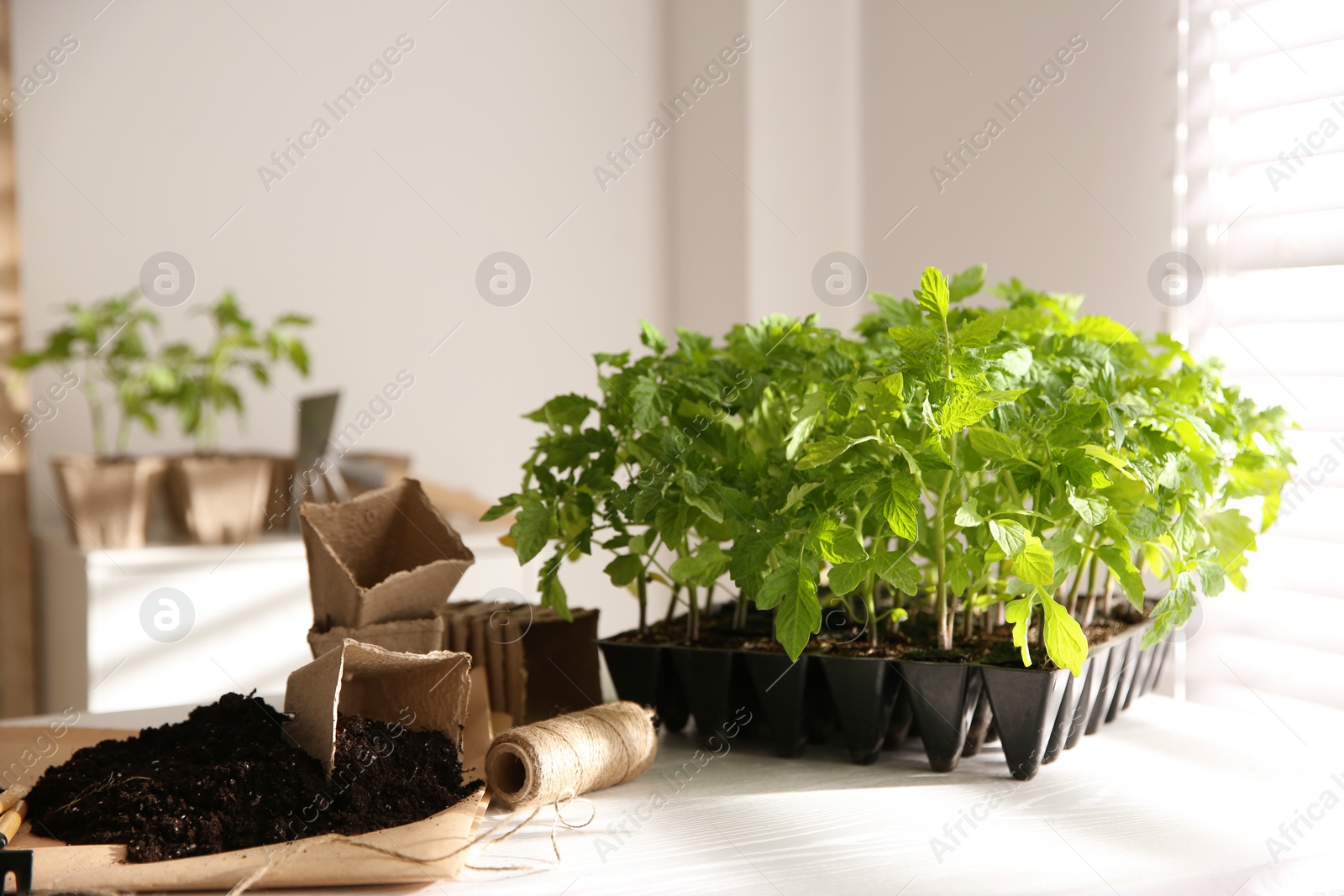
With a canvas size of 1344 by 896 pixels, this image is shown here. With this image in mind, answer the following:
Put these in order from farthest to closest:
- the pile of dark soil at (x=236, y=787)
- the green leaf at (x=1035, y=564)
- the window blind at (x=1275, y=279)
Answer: the window blind at (x=1275, y=279) < the green leaf at (x=1035, y=564) < the pile of dark soil at (x=236, y=787)

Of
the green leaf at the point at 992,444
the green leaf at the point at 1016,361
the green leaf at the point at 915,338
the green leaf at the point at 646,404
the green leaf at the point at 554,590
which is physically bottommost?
the green leaf at the point at 554,590

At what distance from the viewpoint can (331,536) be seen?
3.39 ft

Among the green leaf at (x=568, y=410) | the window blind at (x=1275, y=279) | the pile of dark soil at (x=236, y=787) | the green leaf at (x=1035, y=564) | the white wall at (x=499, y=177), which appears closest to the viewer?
the pile of dark soil at (x=236, y=787)

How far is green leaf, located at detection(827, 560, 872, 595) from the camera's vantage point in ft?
2.77

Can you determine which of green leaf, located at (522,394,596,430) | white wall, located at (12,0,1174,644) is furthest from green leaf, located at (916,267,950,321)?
white wall, located at (12,0,1174,644)

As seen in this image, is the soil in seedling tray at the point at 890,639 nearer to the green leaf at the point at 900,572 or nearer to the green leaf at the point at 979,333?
the green leaf at the point at 900,572

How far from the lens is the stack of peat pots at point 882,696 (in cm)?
94

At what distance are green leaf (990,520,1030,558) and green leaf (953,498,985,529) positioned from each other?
16 millimetres

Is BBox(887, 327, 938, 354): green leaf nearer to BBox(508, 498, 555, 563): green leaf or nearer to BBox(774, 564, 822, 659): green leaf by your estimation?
BBox(774, 564, 822, 659): green leaf

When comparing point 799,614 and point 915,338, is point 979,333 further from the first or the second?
point 799,614

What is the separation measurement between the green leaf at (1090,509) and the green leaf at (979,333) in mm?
148

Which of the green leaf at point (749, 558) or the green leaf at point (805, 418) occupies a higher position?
the green leaf at point (805, 418)

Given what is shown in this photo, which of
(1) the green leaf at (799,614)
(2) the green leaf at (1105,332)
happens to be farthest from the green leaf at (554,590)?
(2) the green leaf at (1105,332)

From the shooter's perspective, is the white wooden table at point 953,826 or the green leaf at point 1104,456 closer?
the white wooden table at point 953,826
